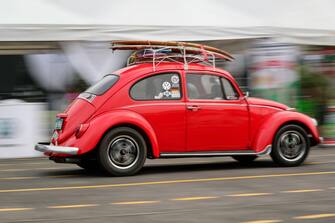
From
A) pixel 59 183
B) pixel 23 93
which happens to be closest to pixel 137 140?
pixel 59 183

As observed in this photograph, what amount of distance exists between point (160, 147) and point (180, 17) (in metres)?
6.01

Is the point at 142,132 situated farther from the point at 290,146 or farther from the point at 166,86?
the point at 290,146

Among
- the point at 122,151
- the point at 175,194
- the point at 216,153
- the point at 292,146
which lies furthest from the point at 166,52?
the point at 175,194

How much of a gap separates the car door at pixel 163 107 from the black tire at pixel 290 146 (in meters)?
1.60

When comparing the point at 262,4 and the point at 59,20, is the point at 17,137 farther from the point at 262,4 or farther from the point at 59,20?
the point at 262,4

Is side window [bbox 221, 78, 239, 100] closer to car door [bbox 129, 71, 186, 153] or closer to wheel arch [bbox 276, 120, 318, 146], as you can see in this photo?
car door [bbox 129, 71, 186, 153]

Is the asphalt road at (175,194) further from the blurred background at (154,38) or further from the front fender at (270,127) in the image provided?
the blurred background at (154,38)

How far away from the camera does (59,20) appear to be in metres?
14.3

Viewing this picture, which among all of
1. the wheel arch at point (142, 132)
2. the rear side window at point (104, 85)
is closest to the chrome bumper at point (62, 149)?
the wheel arch at point (142, 132)

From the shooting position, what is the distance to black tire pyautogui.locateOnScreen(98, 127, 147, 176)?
9.41 metres

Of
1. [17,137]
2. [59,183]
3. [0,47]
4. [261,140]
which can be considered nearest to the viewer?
[59,183]

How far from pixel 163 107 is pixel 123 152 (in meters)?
0.92

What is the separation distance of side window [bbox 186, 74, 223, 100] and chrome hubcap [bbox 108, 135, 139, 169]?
1216 millimetres

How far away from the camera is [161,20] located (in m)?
15.0
